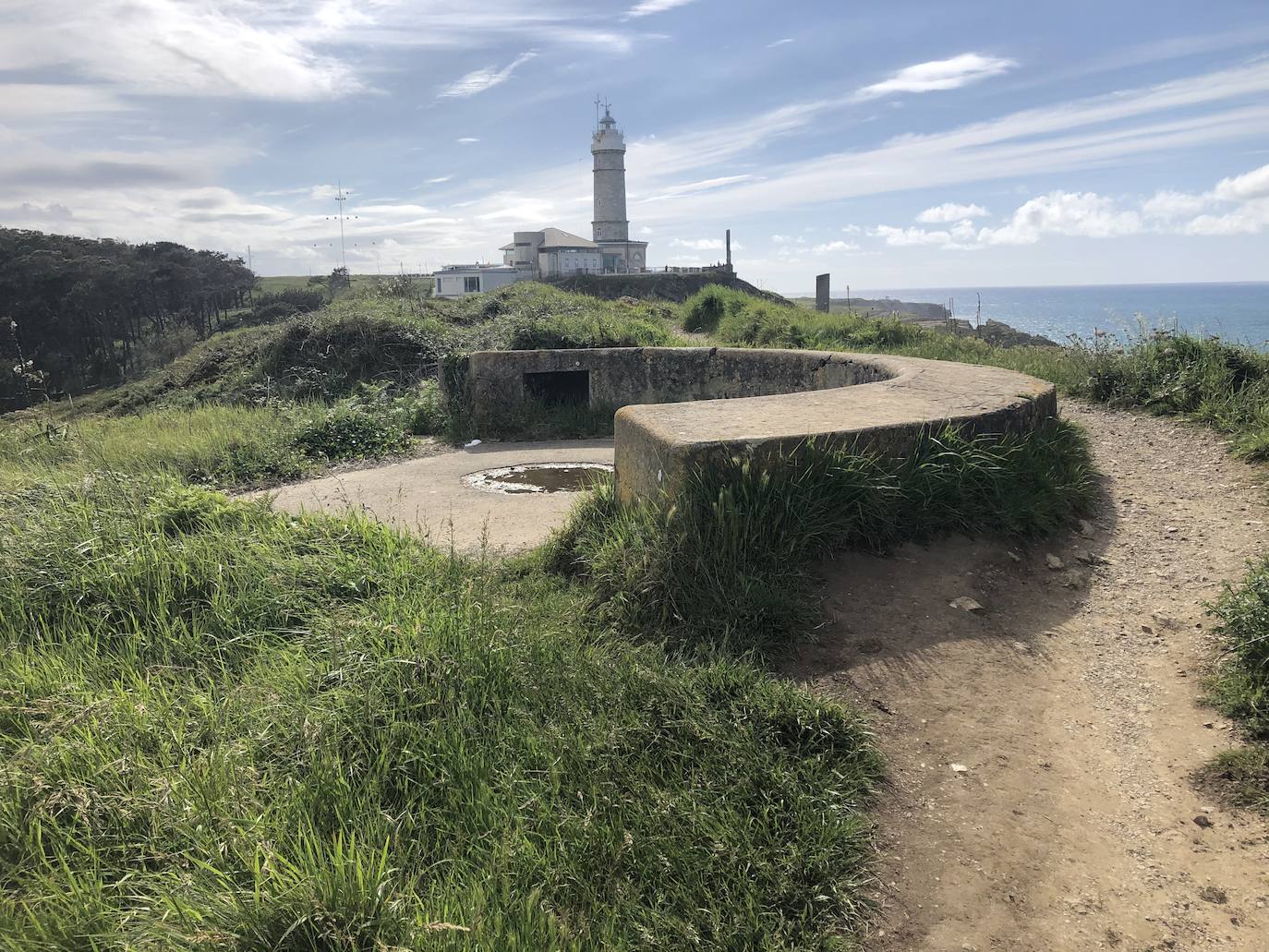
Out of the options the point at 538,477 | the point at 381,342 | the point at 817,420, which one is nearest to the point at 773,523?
the point at 817,420

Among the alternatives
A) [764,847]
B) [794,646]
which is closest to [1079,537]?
[794,646]

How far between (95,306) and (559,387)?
43.4 meters

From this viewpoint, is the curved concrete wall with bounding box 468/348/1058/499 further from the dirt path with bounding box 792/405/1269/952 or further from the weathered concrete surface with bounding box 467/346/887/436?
the dirt path with bounding box 792/405/1269/952

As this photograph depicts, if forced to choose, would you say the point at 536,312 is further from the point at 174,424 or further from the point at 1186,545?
the point at 1186,545

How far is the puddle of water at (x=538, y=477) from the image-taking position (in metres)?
6.11

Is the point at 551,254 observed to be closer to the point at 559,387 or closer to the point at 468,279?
the point at 468,279

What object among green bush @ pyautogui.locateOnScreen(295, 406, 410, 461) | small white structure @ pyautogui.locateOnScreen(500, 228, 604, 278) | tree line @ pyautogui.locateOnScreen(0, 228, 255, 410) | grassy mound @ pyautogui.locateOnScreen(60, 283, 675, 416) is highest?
small white structure @ pyautogui.locateOnScreen(500, 228, 604, 278)

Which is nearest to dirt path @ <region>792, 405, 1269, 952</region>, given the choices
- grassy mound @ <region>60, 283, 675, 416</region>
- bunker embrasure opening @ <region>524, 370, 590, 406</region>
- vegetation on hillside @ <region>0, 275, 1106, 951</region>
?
vegetation on hillside @ <region>0, 275, 1106, 951</region>

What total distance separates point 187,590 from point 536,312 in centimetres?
1080

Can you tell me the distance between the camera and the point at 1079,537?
13.5 feet

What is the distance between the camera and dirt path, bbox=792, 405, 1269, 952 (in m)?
2.00

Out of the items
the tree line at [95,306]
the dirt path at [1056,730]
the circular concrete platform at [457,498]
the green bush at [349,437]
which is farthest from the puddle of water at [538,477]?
the tree line at [95,306]

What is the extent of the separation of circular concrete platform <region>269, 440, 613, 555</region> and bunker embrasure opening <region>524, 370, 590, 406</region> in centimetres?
90

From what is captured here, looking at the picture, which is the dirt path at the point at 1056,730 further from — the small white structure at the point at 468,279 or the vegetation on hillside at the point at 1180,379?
the small white structure at the point at 468,279
